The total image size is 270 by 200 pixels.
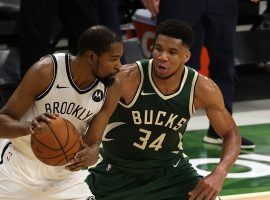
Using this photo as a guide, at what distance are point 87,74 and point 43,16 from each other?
167 cm

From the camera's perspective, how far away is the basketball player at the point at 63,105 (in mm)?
3340

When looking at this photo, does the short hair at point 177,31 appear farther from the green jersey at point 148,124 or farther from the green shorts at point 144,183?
the green shorts at point 144,183

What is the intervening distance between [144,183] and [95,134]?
57cm

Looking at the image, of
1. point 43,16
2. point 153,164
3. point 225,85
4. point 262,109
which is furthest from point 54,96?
point 262,109

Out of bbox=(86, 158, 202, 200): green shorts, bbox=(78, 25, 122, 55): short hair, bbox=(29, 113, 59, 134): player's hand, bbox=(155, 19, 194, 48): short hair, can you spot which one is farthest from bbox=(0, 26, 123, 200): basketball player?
bbox=(155, 19, 194, 48): short hair

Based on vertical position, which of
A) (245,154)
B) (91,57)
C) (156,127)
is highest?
(91,57)

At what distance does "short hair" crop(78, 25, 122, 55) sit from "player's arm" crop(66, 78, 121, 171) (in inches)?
10.5

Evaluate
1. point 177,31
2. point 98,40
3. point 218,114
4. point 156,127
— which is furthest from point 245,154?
point 98,40

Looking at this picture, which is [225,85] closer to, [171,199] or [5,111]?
[171,199]

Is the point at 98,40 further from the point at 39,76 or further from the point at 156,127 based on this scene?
the point at 156,127

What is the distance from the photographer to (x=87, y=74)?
3.45 metres

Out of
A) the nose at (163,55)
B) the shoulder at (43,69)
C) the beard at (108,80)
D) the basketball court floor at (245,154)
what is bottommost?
the basketball court floor at (245,154)

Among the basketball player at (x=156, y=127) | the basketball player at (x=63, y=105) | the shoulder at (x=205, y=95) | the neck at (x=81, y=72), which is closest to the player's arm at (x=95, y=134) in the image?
the basketball player at (x=63, y=105)

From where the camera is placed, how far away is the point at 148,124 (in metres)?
3.89
